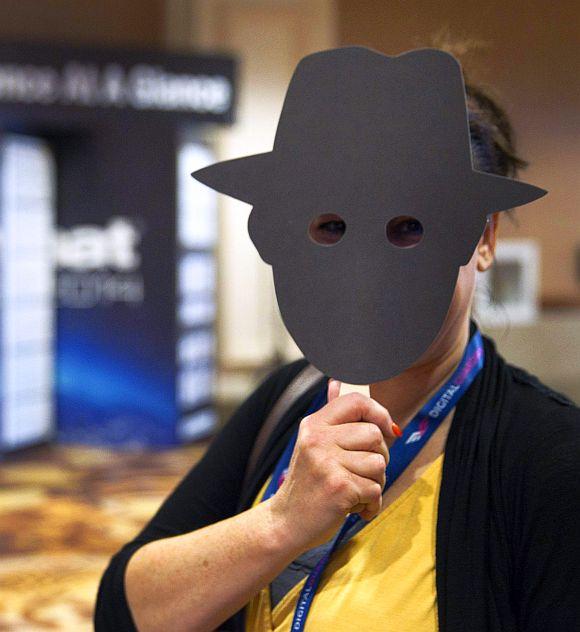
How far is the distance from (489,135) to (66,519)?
4.19 meters

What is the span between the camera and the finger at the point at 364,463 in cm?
95

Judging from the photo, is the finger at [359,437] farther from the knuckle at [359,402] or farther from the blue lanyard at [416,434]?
the blue lanyard at [416,434]

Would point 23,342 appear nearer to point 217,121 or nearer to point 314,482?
point 217,121

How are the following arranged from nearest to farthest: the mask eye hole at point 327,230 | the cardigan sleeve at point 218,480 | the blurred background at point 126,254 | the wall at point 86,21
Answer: the mask eye hole at point 327,230
the cardigan sleeve at point 218,480
the blurred background at point 126,254
the wall at point 86,21

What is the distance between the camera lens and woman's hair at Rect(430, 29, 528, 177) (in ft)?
3.81

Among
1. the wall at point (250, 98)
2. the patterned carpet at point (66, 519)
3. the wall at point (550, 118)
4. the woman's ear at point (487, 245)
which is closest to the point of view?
the woman's ear at point (487, 245)

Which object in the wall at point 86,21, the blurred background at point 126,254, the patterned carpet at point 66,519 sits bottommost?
the patterned carpet at point 66,519

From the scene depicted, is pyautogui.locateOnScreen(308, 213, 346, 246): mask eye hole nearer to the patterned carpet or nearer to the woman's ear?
the woman's ear

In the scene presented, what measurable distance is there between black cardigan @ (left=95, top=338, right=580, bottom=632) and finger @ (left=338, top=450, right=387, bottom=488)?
0.12 meters

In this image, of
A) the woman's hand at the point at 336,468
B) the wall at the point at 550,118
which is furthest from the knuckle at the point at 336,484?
the wall at the point at 550,118

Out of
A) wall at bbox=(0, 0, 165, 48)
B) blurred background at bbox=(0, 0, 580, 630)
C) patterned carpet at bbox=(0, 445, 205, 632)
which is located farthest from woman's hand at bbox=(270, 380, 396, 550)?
wall at bbox=(0, 0, 165, 48)

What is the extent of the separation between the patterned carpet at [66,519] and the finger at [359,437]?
288 centimetres

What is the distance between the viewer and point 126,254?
6.50 metres

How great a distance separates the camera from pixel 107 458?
6.40 meters
